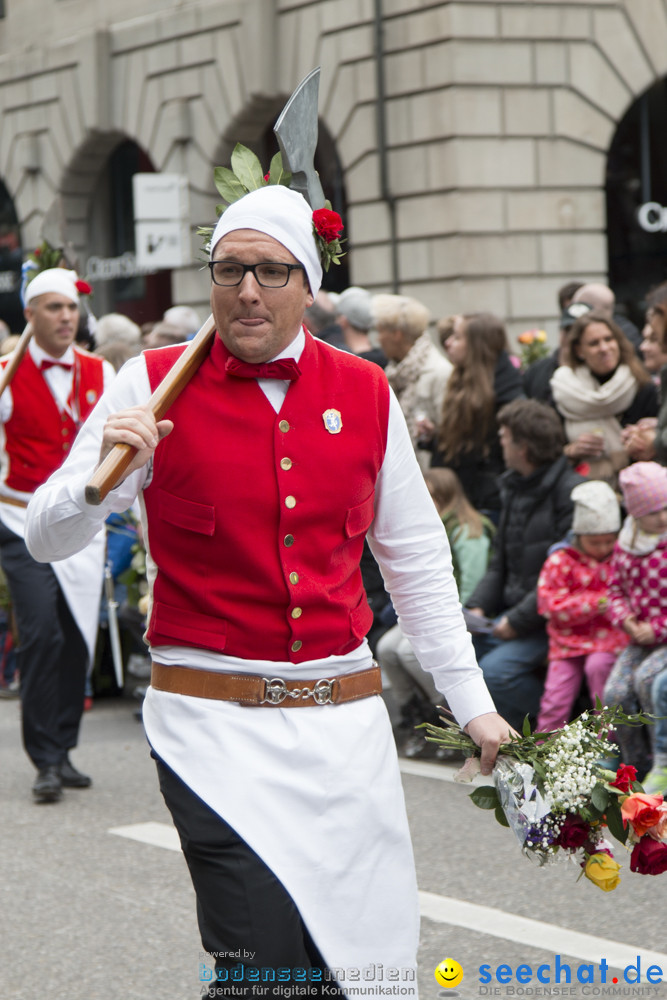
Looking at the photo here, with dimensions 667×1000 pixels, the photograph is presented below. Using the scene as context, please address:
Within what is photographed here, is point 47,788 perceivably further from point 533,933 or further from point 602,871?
point 602,871

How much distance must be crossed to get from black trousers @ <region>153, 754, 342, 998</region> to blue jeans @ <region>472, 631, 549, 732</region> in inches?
169

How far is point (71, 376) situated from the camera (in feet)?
25.1

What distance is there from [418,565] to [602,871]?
75 centimetres

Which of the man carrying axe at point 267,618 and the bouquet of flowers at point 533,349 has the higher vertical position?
the bouquet of flowers at point 533,349

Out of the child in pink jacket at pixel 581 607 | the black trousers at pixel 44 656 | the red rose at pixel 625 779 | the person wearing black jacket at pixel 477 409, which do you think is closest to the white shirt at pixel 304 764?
the red rose at pixel 625 779

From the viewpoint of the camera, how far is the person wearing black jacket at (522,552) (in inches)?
294

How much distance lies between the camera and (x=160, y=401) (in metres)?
3.24

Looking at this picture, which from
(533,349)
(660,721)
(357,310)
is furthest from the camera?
(533,349)

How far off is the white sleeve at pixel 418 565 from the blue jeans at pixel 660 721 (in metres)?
2.94

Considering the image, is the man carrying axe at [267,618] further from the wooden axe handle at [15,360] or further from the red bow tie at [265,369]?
the wooden axe handle at [15,360]

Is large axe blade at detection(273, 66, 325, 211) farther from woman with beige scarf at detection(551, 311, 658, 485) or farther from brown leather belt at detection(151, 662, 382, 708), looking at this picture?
woman with beige scarf at detection(551, 311, 658, 485)

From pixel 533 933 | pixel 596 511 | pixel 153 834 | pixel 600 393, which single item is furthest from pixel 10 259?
pixel 533 933

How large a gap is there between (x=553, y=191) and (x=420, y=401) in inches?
306

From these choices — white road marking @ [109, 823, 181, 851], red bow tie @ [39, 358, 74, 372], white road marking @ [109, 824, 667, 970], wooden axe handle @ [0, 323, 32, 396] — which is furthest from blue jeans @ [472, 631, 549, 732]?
wooden axe handle @ [0, 323, 32, 396]
